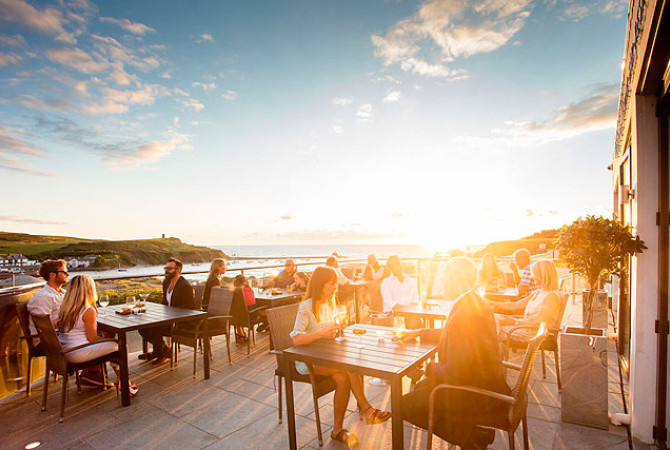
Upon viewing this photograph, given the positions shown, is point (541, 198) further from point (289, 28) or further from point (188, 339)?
point (188, 339)

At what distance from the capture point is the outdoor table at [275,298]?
5274mm

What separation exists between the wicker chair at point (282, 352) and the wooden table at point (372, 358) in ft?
0.69

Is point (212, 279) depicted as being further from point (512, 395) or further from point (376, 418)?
point (512, 395)

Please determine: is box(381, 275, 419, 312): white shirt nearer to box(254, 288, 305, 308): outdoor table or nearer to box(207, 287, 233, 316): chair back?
box(254, 288, 305, 308): outdoor table

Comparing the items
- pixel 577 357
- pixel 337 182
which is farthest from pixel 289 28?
pixel 337 182

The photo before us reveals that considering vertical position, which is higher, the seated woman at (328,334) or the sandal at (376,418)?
the seated woman at (328,334)

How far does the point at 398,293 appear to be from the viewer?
4.33 meters

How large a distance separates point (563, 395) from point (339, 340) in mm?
1967

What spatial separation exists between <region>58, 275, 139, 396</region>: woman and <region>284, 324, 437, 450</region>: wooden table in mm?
2262

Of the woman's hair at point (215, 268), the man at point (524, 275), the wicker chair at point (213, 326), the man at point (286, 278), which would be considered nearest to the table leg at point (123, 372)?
the wicker chair at point (213, 326)

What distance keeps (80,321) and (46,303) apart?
0.52 m

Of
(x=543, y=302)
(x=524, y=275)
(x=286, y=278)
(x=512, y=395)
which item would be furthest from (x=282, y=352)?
(x=524, y=275)

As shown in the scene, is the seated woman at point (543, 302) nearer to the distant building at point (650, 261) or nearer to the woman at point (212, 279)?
the distant building at point (650, 261)

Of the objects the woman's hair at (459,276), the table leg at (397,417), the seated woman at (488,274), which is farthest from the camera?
the seated woman at (488,274)
